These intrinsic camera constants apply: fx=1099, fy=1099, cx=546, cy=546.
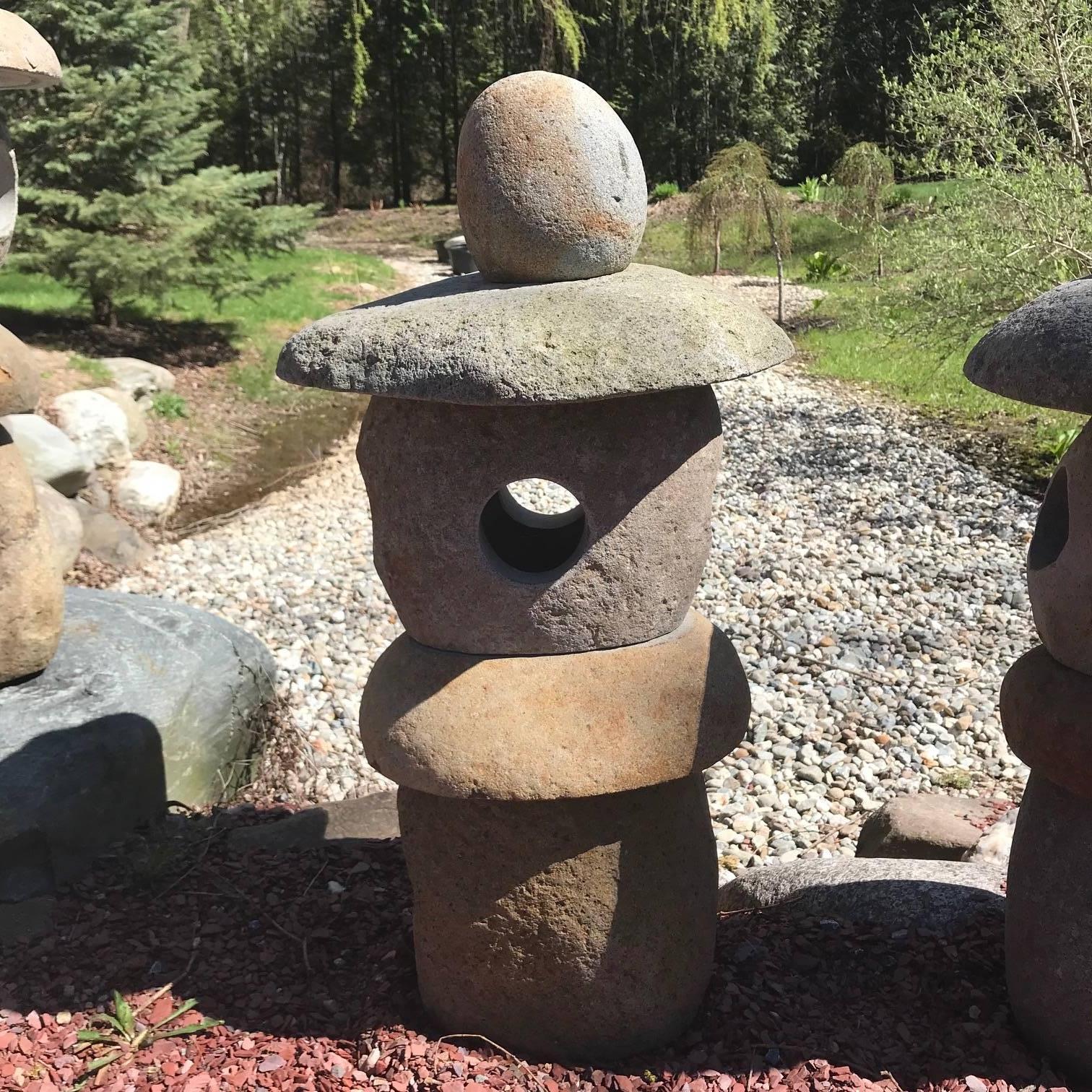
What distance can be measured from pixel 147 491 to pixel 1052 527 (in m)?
7.83

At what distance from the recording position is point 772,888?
12.3 ft

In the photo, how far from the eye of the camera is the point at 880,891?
348cm

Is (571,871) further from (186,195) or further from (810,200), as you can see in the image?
(810,200)

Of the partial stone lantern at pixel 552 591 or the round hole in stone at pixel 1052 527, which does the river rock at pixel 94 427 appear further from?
the round hole in stone at pixel 1052 527

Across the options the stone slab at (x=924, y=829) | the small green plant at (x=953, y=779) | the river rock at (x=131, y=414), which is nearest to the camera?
the stone slab at (x=924, y=829)

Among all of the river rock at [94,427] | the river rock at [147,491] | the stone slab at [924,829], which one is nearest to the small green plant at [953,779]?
the stone slab at [924,829]

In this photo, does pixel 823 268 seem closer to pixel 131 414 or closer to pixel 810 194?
pixel 810 194

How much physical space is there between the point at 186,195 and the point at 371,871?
998 centimetres

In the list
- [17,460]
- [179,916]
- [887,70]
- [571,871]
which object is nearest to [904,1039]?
[571,871]

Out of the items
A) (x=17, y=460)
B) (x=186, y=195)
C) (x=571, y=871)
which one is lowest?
(x=571, y=871)

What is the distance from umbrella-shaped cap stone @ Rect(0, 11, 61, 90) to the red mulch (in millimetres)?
2744

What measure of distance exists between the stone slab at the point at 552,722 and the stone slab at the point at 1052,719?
69 centimetres

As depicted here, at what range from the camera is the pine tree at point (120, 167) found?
1122 cm

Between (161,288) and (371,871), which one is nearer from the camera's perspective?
(371,871)
